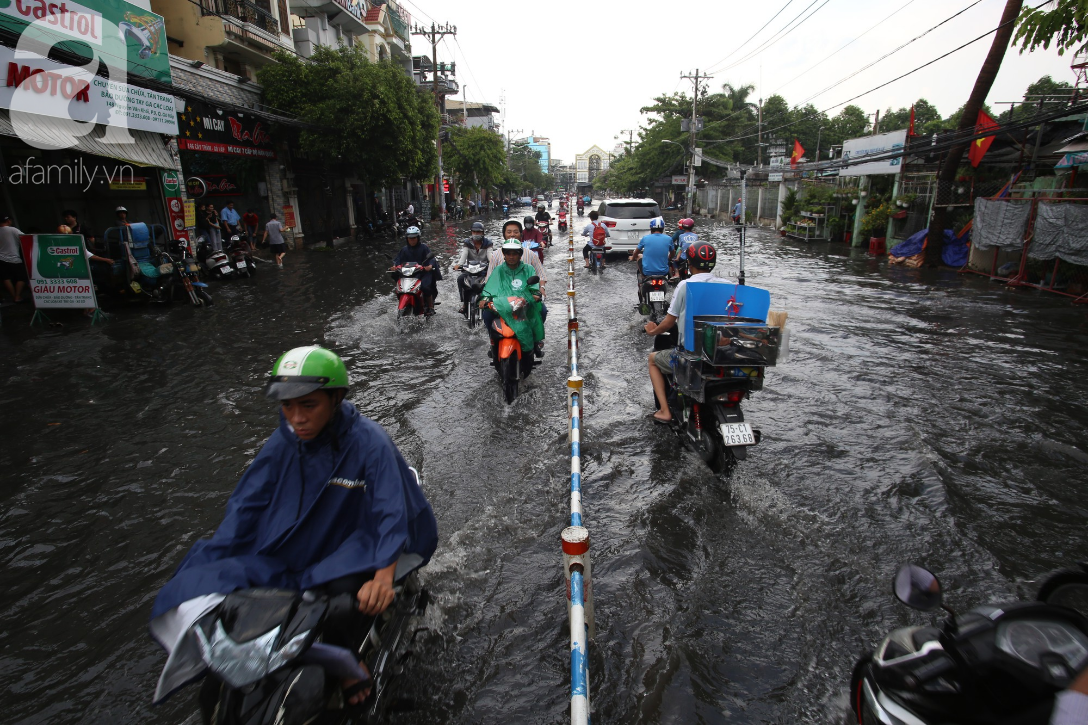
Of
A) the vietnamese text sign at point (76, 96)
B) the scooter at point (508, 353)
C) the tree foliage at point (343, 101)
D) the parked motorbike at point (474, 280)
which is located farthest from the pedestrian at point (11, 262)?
the tree foliage at point (343, 101)

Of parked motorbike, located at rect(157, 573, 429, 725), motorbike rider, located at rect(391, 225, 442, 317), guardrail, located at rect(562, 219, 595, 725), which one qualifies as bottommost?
guardrail, located at rect(562, 219, 595, 725)

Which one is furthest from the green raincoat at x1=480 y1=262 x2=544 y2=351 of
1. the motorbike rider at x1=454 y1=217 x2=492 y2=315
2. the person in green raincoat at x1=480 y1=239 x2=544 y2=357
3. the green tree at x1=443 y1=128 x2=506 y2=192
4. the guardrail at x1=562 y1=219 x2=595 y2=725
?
the green tree at x1=443 y1=128 x2=506 y2=192

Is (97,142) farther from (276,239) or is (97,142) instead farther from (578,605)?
(578,605)

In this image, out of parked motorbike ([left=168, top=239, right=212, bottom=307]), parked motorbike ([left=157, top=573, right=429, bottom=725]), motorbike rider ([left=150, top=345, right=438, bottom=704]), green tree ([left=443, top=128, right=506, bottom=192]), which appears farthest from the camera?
green tree ([left=443, top=128, right=506, bottom=192])

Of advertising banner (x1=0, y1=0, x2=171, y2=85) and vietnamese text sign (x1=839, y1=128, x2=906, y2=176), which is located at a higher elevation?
advertising banner (x1=0, y1=0, x2=171, y2=85)

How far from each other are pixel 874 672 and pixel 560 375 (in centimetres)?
560

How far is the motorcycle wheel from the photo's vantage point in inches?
253

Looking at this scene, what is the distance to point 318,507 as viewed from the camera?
244 centimetres

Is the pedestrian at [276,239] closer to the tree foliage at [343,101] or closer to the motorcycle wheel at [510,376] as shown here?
the tree foliage at [343,101]

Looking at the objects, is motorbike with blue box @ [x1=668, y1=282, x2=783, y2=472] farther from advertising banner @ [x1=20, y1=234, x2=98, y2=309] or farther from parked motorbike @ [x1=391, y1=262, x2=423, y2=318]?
advertising banner @ [x1=20, y1=234, x2=98, y2=309]

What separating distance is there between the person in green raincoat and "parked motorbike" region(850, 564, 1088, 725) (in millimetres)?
4848

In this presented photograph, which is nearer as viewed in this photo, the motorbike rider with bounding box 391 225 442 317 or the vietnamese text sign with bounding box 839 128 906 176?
the motorbike rider with bounding box 391 225 442 317

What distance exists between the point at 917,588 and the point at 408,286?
29.4ft

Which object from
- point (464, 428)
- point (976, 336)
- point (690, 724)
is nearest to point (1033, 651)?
point (690, 724)
